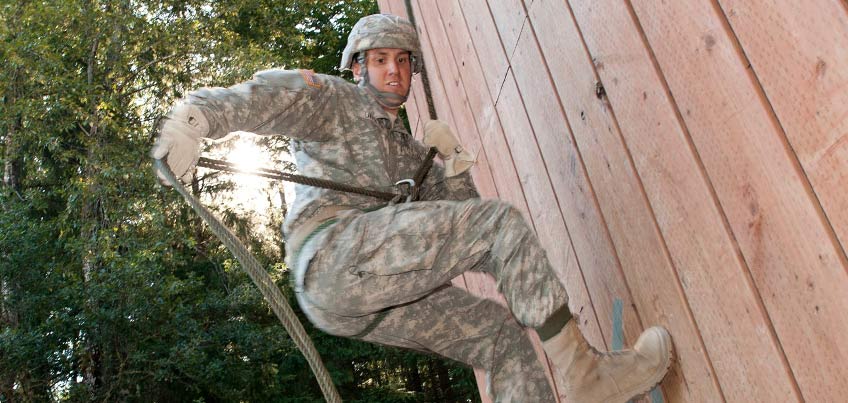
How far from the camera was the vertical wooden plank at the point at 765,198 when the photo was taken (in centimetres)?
129

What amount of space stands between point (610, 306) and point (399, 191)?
27.2 inches

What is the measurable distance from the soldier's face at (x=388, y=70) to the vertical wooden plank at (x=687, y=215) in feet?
2.17

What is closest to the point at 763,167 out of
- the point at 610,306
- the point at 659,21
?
the point at 659,21

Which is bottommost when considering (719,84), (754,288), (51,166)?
(754,288)

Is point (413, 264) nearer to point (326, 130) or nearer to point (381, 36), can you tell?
point (326, 130)

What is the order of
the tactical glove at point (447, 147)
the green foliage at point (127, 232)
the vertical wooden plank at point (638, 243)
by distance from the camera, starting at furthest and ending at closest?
the green foliage at point (127, 232) → the tactical glove at point (447, 147) → the vertical wooden plank at point (638, 243)

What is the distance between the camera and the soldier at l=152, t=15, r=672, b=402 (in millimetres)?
1952

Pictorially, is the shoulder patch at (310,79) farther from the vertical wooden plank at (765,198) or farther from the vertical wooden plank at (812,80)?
the vertical wooden plank at (812,80)

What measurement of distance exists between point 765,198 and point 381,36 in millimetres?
1470

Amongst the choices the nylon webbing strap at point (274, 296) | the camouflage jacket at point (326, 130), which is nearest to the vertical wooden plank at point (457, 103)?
the camouflage jacket at point (326, 130)

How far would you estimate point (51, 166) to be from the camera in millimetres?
12109

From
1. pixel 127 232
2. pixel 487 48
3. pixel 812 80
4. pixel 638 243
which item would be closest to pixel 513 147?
pixel 487 48

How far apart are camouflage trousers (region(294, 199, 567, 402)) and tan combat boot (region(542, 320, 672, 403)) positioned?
92 mm

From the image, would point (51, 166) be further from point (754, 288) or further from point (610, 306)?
point (754, 288)
